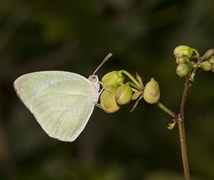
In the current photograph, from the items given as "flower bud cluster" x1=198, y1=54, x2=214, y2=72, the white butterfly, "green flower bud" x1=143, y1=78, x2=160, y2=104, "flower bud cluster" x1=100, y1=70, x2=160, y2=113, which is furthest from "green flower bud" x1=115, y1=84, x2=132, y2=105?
the white butterfly

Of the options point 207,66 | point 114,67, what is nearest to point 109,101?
point 207,66

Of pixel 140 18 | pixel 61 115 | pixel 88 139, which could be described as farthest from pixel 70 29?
pixel 61 115

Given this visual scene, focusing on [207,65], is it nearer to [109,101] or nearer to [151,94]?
[151,94]

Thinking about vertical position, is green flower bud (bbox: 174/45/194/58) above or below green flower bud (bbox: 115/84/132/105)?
above

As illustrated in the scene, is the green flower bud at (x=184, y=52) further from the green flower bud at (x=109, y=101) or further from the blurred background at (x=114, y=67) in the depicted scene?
the blurred background at (x=114, y=67)

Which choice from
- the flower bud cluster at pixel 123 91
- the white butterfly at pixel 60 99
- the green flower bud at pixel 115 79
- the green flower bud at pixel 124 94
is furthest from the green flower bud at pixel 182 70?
the white butterfly at pixel 60 99

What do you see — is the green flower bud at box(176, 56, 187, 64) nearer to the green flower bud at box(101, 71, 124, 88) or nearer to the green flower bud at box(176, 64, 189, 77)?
the green flower bud at box(176, 64, 189, 77)

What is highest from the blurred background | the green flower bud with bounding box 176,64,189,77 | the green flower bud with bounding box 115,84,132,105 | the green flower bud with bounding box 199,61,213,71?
the green flower bud with bounding box 199,61,213,71
